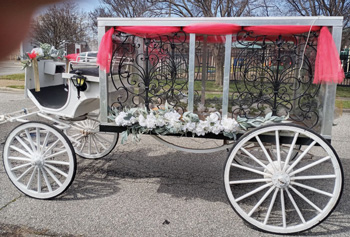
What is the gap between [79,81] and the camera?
3.39m

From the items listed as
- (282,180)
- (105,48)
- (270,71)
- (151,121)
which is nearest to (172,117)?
(151,121)

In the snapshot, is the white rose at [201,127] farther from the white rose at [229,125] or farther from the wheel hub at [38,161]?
the wheel hub at [38,161]

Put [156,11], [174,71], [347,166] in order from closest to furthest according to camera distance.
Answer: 1. [174,71]
2. [347,166]
3. [156,11]

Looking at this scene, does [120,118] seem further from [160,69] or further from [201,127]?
[201,127]

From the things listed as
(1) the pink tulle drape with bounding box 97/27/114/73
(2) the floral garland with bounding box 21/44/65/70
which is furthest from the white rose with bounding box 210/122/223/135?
(2) the floral garland with bounding box 21/44/65/70

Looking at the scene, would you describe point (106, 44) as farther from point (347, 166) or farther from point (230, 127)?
point (347, 166)

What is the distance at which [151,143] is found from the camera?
5.41 meters

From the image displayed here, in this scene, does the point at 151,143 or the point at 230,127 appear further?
the point at 151,143

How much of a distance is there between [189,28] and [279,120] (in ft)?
3.76

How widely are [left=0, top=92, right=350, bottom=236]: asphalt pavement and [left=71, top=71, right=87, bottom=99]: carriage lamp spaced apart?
1.11 metres

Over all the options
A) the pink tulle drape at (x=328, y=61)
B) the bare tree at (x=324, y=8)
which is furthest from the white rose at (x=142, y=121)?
the bare tree at (x=324, y=8)

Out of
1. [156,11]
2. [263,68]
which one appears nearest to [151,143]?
[263,68]

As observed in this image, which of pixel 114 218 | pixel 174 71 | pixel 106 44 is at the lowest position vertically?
pixel 114 218

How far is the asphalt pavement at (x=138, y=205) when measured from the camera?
2.81 metres
